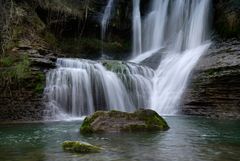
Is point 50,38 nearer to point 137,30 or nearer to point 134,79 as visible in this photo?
point 137,30

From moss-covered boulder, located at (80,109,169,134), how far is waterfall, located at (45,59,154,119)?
5718mm

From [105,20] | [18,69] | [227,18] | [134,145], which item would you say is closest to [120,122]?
[134,145]

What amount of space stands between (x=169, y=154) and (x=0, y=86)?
10169 millimetres

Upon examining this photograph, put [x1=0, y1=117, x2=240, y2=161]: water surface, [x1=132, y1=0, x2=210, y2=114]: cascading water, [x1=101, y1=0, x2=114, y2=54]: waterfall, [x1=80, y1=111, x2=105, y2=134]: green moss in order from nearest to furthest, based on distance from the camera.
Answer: [x1=0, y1=117, x2=240, y2=161]: water surface, [x1=80, y1=111, x2=105, y2=134]: green moss, [x1=132, y1=0, x2=210, y2=114]: cascading water, [x1=101, y1=0, x2=114, y2=54]: waterfall

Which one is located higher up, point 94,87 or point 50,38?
point 50,38

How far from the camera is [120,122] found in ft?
35.3

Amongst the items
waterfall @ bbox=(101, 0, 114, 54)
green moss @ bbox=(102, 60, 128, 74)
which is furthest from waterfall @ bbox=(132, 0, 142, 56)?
green moss @ bbox=(102, 60, 128, 74)

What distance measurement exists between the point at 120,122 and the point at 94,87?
23.7 ft

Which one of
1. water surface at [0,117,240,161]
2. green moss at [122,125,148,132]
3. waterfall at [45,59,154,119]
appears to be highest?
waterfall at [45,59,154,119]

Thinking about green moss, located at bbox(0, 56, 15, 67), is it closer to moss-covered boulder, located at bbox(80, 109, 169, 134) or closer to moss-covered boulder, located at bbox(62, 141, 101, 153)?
moss-covered boulder, located at bbox(80, 109, 169, 134)

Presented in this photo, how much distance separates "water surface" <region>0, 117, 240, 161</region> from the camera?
6950 millimetres

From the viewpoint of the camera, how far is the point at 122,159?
6.69 meters

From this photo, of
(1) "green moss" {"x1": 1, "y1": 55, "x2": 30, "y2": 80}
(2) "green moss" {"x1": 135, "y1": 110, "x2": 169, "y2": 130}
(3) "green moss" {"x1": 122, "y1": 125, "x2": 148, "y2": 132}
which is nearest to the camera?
(3) "green moss" {"x1": 122, "y1": 125, "x2": 148, "y2": 132}

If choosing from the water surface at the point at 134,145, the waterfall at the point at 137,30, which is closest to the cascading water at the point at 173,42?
the waterfall at the point at 137,30
